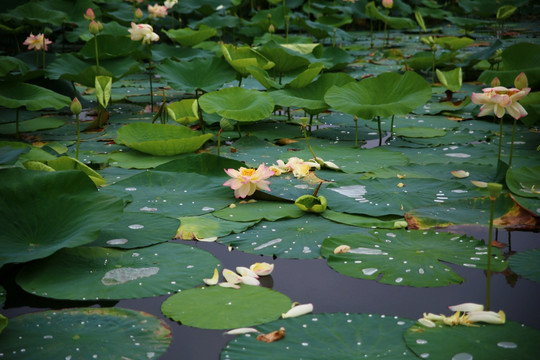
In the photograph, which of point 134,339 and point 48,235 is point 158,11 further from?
point 134,339

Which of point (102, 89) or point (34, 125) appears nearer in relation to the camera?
point (102, 89)

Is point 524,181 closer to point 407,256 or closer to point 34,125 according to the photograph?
point 407,256

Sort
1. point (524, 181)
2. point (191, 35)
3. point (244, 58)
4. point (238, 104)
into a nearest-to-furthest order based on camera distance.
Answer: point (524, 181) → point (238, 104) → point (244, 58) → point (191, 35)

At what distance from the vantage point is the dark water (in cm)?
112

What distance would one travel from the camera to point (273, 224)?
1.69 metres

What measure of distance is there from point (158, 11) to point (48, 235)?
11.7ft

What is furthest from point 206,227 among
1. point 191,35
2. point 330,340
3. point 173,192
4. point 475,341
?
point 191,35

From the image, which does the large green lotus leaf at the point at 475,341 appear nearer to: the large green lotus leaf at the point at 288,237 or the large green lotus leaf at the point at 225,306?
the large green lotus leaf at the point at 225,306

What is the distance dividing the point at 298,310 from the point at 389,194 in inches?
30.3

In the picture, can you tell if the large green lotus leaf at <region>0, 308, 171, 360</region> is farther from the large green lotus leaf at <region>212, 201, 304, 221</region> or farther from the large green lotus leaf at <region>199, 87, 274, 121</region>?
the large green lotus leaf at <region>199, 87, 274, 121</region>

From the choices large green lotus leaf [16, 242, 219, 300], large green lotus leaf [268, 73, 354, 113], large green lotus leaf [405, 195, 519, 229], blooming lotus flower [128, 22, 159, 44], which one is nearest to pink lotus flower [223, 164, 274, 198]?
large green lotus leaf [16, 242, 219, 300]

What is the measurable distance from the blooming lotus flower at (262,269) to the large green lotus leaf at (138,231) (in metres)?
0.31

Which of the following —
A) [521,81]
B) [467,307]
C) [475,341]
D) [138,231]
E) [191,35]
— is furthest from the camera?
[191,35]

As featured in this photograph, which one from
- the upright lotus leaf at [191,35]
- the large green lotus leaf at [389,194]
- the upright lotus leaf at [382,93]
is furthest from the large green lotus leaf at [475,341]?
the upright lotus leaf at [191,35]
